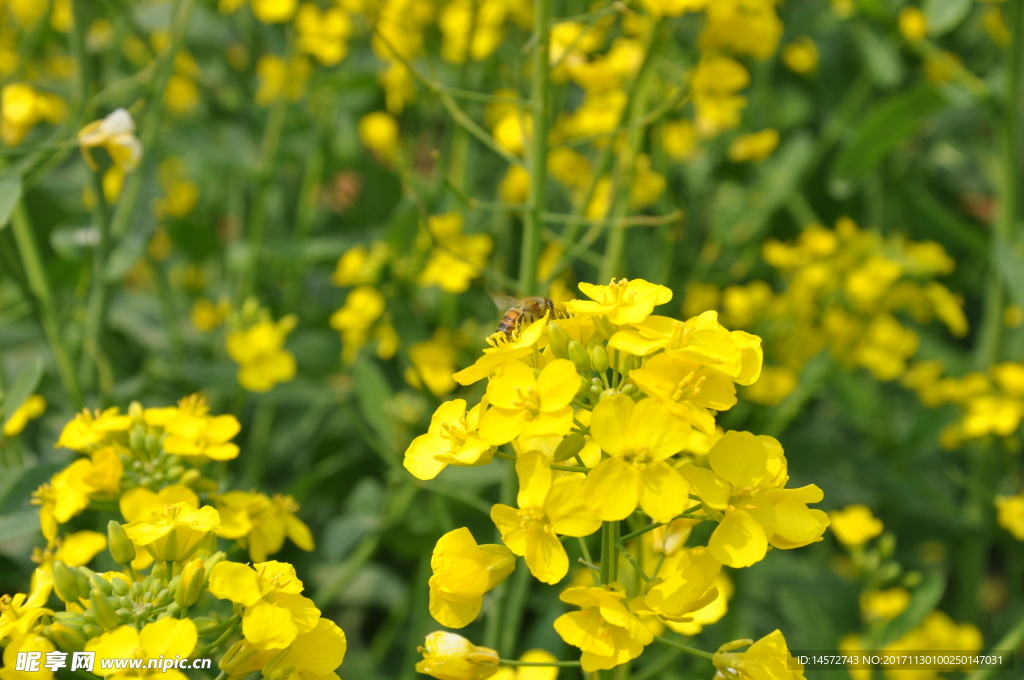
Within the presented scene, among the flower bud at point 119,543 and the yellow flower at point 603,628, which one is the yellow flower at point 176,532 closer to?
the flower bud at point 119,543

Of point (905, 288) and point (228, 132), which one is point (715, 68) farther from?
point (228, 132)

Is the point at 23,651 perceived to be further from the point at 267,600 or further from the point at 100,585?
the point at 267,600

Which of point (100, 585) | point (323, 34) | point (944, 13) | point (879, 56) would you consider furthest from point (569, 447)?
point (879, 56)

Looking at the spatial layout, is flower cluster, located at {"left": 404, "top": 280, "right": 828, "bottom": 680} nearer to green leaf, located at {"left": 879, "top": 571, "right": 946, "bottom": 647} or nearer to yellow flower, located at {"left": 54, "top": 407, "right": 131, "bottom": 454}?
yellow flower, located at {"left": 54, "top": 407, "right": 131, "bottom": 454}

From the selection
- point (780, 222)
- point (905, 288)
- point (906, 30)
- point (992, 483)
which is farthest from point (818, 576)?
point (906, 30)

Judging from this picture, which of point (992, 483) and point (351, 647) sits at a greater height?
point (992, 483)
